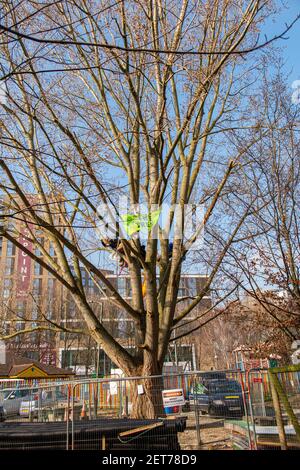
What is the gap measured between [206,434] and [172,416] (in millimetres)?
1297

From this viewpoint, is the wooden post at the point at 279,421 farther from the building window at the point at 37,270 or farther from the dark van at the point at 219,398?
the building window at the point at 37,270

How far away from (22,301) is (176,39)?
36.1 meters

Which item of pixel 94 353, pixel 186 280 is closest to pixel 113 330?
pixel 94 353

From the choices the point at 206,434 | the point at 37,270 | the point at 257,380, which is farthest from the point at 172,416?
the point at 37,270

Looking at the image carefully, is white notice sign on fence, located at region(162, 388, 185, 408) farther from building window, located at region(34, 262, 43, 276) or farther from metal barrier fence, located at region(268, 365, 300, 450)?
building window, located at region(34, 262, 43, 276)

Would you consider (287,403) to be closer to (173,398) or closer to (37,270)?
(173,398)

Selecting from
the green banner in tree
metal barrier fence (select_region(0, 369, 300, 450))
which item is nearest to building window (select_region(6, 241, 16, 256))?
metal barrier fence (select_region(0, 369, 300, 450))

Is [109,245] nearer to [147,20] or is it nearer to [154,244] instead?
[154,244]

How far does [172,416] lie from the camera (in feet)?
26.6

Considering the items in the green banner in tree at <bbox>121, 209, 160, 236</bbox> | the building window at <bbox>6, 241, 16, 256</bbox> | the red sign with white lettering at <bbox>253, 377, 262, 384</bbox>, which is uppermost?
the building window at <bbox>6, 241, 16, 256</bbox>

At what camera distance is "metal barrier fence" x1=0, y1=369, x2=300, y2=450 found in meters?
6.89

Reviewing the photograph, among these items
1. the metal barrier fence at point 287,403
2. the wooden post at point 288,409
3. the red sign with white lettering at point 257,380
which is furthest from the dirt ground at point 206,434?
the wooden post at point 288,409

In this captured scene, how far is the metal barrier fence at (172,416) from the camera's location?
6.89 m

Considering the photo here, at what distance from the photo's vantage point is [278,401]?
628 cm
